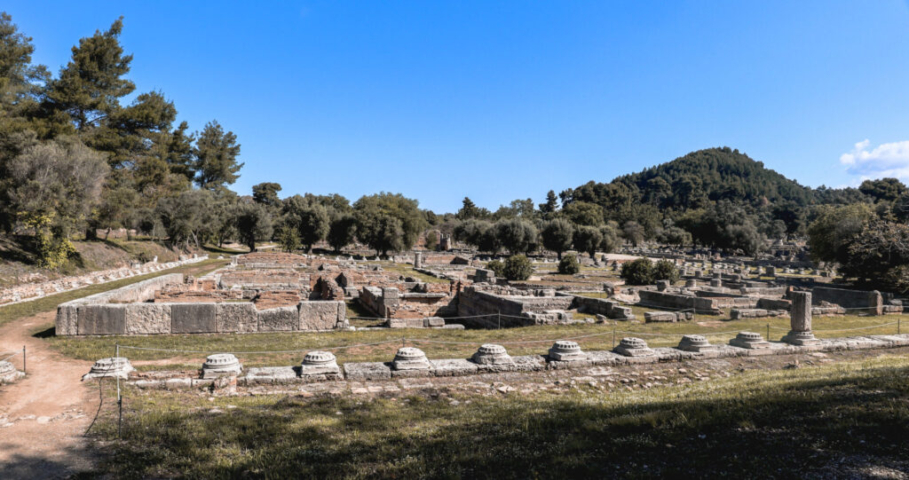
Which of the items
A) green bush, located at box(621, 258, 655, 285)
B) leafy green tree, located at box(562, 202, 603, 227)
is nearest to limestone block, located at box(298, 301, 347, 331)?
green bush, located at box(621, 258, 655, 285)

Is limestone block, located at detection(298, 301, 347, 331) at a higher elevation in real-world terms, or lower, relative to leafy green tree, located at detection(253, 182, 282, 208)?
lower

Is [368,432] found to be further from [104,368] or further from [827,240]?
[827,240]

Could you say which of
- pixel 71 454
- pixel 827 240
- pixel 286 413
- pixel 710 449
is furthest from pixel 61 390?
pixel 827 240

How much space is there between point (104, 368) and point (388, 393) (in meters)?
4.54

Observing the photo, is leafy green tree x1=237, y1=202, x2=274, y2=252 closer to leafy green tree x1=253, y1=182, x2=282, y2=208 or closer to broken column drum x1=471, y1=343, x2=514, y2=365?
leafy green tree x1=253, y1=182, x2=282, y2=208

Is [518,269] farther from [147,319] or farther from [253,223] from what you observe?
[253,223]

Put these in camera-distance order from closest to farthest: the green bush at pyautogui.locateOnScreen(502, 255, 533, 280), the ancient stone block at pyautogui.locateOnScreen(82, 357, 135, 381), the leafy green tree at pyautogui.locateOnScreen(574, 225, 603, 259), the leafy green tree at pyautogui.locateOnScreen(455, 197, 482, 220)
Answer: the ancient stone block at pyautogui.locateOnScreen(82, 357, 135, 381) < the green bush at pyautogui.locateOnScreen(502, 255, 533, 280) < the leafy green tree at pyautogui.locateOnScreen(574, 225, 603, 259) < the leafy green tree at pyautogui.locateOnScreen(455, 197, 482, 220)

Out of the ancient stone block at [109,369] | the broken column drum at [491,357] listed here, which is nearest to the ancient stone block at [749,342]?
the broken column drum at [491,357]

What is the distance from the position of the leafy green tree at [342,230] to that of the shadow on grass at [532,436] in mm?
53780

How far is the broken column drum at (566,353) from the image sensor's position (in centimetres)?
929

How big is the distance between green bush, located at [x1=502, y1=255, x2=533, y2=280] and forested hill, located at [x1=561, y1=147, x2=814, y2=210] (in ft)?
361

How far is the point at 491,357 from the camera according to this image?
891cm

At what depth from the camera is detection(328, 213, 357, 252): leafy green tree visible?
59688mm

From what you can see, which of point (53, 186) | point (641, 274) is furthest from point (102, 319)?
point (641, 274)
